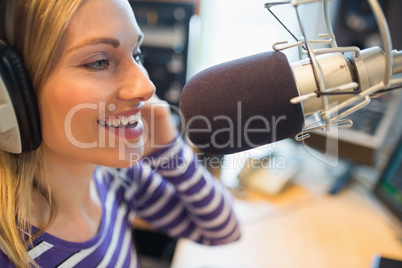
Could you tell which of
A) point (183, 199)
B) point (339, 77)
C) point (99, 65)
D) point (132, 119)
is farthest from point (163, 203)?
point (339, 77)

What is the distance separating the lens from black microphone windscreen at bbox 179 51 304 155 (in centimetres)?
41

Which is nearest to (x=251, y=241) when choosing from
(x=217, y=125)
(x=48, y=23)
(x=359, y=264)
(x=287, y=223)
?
(x=287, y=223)

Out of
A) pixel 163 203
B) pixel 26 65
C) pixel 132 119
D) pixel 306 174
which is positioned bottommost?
pixel 306 174

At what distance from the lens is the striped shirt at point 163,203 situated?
0.75m

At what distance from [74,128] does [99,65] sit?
108 millimetres

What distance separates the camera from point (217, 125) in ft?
1.42

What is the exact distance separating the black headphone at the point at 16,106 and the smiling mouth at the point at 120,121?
100 millimetres

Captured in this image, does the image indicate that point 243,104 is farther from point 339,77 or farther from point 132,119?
point 132,119

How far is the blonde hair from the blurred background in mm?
458

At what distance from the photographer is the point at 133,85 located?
1.70 ft

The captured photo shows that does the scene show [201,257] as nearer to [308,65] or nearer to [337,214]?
[337,214]

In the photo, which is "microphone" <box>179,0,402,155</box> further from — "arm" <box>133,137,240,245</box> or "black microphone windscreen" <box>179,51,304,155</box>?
"arm" <box>133,137,240,245</box>

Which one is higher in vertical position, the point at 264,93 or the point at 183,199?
the point at 264,93

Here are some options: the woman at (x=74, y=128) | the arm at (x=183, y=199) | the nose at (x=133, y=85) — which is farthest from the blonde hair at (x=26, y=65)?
the arm at (x=183, y=199)
